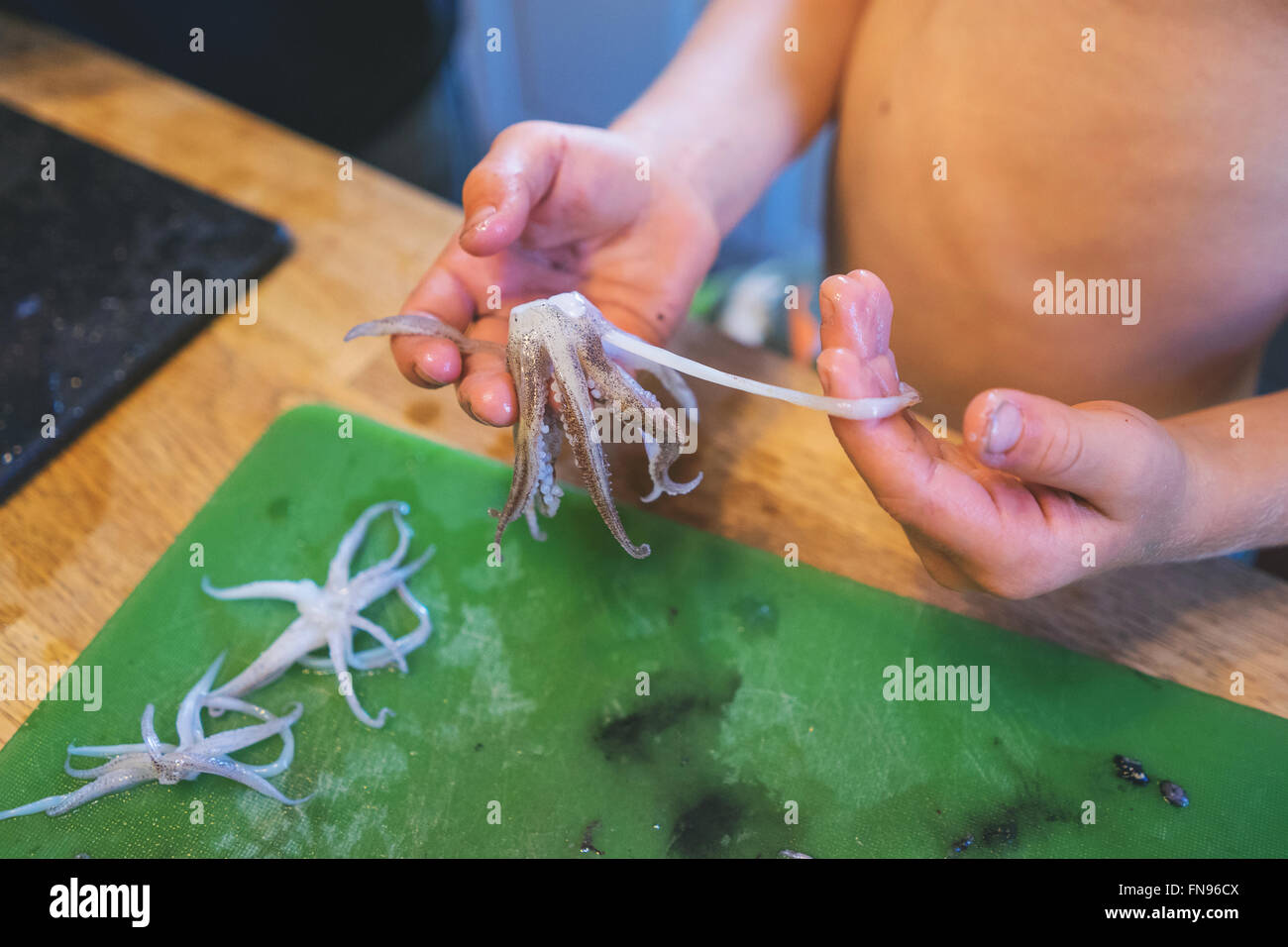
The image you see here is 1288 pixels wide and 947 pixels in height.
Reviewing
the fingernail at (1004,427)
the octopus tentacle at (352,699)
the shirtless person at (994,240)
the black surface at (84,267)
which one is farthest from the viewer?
the black surface at (84,267)

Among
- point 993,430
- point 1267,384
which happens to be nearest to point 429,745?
point 993,430

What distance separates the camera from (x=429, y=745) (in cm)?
112

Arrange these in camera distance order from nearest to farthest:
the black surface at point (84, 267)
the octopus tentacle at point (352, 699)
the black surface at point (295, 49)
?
the octopus tentacle at point (352, 699) → the black surface at point (84, 267) → the black surface at point (295, 49)

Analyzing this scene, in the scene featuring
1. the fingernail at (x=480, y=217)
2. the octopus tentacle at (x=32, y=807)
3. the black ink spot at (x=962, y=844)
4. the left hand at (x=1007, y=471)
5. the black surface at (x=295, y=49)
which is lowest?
the black ink spot at (x=962, y=844)

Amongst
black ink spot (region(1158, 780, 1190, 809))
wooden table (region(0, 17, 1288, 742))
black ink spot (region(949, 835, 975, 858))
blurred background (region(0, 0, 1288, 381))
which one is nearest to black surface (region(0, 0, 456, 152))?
blurred background (region(0, 0, 1288, 381))

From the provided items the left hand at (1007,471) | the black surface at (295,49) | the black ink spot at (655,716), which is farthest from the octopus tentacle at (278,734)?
the black surface at (295,49)

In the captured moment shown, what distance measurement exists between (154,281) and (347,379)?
0.41m

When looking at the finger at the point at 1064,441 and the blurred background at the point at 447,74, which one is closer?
the finger at the point at 1064,441

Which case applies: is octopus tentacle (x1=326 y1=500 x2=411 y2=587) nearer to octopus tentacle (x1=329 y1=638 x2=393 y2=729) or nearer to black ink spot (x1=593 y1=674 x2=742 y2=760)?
octopus tentacle (x1=329 y1=638 x2=393 y2=729)

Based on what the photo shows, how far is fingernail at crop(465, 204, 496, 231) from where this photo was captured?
1.03 m

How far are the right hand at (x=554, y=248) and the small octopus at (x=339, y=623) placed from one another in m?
0.29

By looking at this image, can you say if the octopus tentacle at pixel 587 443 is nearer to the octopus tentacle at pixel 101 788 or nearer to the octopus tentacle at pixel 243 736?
the octopus tentacle at pixel 243 736

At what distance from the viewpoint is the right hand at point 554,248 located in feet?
3.42

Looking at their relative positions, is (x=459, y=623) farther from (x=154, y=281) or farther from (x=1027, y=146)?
(x=1027, y=146)
